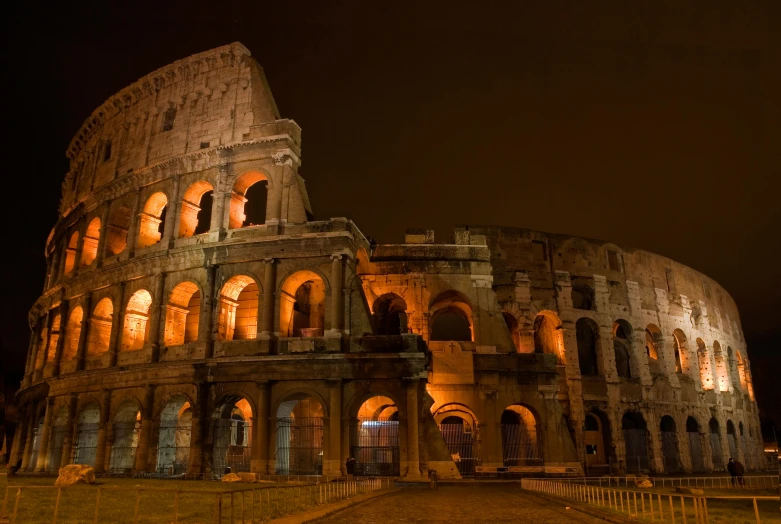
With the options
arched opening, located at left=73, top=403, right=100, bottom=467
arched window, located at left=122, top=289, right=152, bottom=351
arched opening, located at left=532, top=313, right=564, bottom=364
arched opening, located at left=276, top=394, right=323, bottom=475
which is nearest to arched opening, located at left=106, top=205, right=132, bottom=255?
arched window, located at left=122, top=289, right=152, bottom=351

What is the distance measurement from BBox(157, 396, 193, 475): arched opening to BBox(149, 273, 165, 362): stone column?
5.95 feet

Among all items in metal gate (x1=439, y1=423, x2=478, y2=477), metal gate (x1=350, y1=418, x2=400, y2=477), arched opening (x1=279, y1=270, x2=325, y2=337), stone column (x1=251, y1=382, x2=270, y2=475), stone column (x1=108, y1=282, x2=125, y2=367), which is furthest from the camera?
stone column (x1=108, y1=282, x2=125, y2=367)

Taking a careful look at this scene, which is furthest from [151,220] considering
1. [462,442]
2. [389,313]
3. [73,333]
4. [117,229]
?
[462,442]

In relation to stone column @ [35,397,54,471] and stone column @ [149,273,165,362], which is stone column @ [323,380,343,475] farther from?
stone column @ [35,397,54,471]

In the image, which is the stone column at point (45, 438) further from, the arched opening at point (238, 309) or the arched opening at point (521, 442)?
the arched opening at point (521, 442)

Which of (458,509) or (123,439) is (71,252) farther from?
(458,509)

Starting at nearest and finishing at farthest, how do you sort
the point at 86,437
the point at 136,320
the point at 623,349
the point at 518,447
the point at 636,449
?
the point at 86,437, the point at 518,447, the point at 136,320, the point at 636,449, the point at 623,349

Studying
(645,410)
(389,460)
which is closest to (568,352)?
(645,410)

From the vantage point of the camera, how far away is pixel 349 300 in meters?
20.3

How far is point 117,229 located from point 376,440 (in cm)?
1414

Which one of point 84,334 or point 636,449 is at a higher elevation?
point 84,334

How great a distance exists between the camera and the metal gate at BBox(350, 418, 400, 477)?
750 inches

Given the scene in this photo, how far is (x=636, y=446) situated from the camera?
2738 cm

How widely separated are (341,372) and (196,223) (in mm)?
9121
